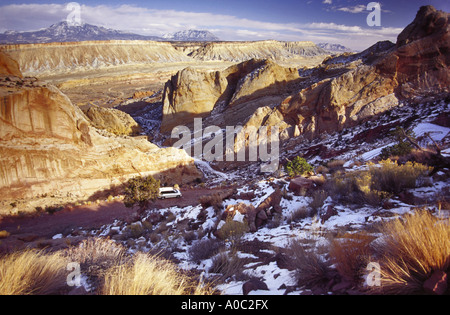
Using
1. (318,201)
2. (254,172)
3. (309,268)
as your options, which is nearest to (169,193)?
(254,172)

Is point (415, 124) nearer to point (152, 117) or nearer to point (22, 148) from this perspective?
point (22, 148)

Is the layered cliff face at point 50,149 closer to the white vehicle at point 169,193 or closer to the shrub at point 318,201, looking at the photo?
the white vehicle at point 169,193

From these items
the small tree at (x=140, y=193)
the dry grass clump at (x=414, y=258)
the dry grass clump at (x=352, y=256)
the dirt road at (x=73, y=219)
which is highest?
the dry grass clump at (x=414, y=258)

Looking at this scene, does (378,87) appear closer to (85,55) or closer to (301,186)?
(301,186)

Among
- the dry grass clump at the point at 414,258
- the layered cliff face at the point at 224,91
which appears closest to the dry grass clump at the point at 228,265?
the dry grass clump at the point at 414,258

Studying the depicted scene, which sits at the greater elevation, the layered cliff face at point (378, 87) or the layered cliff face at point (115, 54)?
the layered cliff face at point (115, 54)
